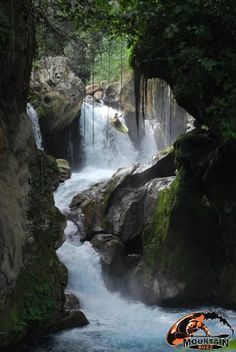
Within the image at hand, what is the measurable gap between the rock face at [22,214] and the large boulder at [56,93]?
357 inches

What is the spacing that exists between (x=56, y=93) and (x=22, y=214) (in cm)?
1086

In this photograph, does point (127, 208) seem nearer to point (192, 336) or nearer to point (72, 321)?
point (72, 321)

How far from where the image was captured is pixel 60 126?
742 inches

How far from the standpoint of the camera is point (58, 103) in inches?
694

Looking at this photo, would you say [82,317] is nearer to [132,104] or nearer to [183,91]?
[183,91]

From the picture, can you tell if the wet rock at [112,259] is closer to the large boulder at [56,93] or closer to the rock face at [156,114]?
the large boulder at [56,93]

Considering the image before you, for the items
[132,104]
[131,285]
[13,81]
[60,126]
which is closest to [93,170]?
[60,126]

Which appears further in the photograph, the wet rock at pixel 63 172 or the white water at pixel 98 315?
the wet rock at pixel 63 172

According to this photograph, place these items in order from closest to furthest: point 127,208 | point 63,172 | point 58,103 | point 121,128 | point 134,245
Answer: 1. point 134,245
2. point 127,208
3. point 63,172
4. point 58,103
5. point 121,128

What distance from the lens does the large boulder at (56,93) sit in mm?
17219

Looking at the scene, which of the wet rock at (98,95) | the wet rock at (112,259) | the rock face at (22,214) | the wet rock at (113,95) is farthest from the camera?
the wet rock at (98,95)

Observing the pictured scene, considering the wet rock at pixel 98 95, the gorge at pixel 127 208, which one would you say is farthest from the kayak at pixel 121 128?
the gorge at pixel 127 208

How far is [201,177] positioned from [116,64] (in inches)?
574

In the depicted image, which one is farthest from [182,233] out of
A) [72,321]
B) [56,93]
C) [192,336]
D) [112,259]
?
[56,93]
